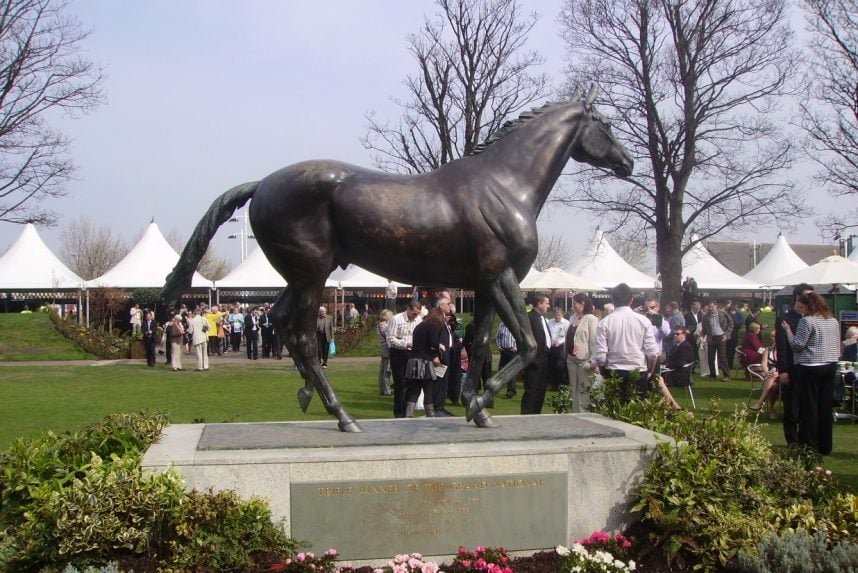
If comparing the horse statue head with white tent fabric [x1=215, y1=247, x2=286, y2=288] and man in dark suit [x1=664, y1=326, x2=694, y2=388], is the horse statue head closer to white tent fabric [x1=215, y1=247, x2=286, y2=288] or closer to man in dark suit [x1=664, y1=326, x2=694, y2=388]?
man in dark suit [x1=664, y1=326, x2=694, y2=388]

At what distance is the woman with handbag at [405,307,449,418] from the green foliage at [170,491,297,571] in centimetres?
593

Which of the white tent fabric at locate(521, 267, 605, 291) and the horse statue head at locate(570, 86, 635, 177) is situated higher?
the horse statue head at locate(570, 86, 635, 177)

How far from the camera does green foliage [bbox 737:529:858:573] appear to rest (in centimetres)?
464

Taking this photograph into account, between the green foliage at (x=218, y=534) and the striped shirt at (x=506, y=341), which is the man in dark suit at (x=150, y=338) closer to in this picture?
the striped shirt at (x=506, y=341)

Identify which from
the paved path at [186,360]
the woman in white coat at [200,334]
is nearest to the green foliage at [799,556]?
the woman in white coat at [200,334]

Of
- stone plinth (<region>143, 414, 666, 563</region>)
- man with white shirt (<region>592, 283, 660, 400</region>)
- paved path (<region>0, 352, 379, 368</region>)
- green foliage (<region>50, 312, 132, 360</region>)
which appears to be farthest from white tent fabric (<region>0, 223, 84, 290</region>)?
stone plinth (<region>143, 414, 666, 563</region>)

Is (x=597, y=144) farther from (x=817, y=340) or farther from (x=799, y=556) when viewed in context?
(x=817, y=340)

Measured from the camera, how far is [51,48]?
25.6 metres

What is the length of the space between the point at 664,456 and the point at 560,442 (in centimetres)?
71

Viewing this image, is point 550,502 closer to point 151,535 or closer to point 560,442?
point 560,442

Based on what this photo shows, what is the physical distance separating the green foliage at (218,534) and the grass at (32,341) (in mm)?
23587

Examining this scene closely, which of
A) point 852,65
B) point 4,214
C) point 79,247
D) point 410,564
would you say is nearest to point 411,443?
point 410,564

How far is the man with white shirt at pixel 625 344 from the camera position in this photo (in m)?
9.23

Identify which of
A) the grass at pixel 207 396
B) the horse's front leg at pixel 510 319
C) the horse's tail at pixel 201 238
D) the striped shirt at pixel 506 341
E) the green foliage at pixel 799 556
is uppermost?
the horse's tail at pixel 201 238
